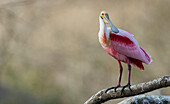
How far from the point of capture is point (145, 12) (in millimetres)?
11711

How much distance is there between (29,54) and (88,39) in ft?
8.11

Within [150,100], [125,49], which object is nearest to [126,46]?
[125,49]

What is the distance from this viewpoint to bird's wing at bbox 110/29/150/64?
3.26 m

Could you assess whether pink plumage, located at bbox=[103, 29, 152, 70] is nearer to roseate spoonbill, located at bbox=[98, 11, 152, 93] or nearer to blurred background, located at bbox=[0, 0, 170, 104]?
roseate spoonbill, located at bbox=[98, 11, 152, 93]

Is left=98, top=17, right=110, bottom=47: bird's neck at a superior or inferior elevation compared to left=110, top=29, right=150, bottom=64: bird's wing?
superior

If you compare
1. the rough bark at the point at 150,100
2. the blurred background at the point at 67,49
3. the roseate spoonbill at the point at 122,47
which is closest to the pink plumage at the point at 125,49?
the roseate spoonbill at the point at 122,47

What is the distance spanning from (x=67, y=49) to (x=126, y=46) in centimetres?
1019

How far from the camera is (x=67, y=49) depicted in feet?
44.3

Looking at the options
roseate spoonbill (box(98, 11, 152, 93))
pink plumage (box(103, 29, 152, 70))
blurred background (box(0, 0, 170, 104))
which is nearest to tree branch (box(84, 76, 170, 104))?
roseate spoonbill (box(98, 11, 152, 93))

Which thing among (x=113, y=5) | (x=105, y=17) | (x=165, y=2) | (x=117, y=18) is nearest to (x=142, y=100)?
(x=105, y=17)

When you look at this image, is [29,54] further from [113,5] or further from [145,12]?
[145,12]

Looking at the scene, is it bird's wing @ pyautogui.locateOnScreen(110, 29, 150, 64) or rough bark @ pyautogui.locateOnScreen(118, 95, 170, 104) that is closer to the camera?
rough bark @ pyautogui.locateOnScreen(118, 95, 170, 104)

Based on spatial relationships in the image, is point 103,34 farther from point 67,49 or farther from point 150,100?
point 67,49

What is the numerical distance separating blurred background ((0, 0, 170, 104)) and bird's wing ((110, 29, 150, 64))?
17.8 feet
